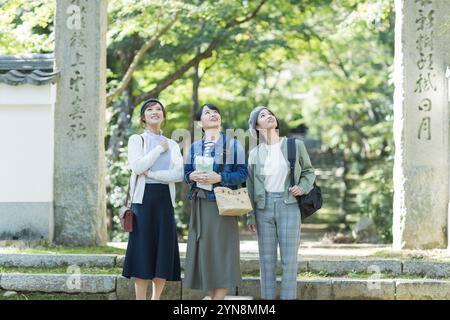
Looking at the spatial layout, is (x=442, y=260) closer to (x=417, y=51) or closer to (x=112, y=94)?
(x=417, y=51)

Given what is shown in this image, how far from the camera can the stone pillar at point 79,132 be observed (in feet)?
31.9

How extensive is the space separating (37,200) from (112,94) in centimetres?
466

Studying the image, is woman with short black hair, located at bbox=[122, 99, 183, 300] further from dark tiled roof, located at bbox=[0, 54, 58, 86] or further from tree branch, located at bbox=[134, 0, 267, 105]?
tree branch, located at bbox=[134, 0, 267, 105]

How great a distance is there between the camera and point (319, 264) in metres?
8.47

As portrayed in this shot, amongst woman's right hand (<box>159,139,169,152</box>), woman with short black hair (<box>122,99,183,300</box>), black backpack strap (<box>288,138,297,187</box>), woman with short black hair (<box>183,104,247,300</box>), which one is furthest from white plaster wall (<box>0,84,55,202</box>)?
black backpack strap (<box>288,138,297,187</box>)

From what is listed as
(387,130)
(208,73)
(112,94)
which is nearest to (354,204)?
(387,130)

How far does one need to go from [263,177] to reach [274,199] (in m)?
0.24

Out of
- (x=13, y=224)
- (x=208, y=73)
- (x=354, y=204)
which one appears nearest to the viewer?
(x=13, y=224)

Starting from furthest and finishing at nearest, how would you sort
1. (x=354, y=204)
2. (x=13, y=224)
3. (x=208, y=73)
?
(x=354, y=204) < (x=208, y=73) < (x=13, y=224)

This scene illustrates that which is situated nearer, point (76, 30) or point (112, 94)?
point (76, 30)

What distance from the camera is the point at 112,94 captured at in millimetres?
13906

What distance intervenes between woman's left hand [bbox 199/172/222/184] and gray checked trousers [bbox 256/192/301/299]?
56 centimetres

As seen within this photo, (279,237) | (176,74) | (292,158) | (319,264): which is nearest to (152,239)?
(279,237)

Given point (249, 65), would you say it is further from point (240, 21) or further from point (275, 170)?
point (275, 170)
